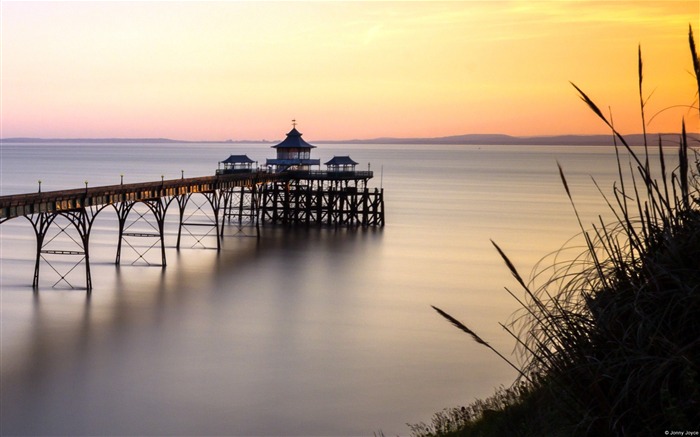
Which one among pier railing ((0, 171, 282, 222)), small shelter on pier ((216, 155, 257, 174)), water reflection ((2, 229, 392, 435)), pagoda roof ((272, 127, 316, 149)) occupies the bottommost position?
water reflection ((2, 229, 392, 435))

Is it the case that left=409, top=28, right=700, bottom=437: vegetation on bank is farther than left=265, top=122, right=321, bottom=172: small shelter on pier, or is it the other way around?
left=265, top=122, right=321, bottom=172: small shelter on pier

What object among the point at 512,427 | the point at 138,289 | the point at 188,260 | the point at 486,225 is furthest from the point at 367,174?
the point at 512,427

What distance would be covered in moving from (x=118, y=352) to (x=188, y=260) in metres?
17.1

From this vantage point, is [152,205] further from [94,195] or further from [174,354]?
[174,354]

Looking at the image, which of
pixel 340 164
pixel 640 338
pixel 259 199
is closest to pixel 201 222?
pixel 259 199

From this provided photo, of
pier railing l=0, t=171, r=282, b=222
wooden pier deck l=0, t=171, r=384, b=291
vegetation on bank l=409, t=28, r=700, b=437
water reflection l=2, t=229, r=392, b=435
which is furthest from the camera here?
wooden pier deck l=0, t=171, r=384, b=291

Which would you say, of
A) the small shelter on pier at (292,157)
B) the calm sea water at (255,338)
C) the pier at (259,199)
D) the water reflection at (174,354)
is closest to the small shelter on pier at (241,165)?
the pier at (259,199)

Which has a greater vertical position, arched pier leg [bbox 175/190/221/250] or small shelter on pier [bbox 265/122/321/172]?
small shelter on pier [bbox 265/122/321/172]

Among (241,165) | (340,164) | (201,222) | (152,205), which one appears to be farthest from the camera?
(241,165)

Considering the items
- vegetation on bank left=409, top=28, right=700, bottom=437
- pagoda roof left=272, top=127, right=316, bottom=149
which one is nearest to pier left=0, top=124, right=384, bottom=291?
pagoda roof left=272, top=127, right=316, bottom=149

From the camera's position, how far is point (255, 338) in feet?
74.6

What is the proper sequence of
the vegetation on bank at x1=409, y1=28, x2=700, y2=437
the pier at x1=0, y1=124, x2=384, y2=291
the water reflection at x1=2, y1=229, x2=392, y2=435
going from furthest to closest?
the pier at x1=0, y1=124, x2=384, y2=291
the water reflection at x1=2, y1=229, x2=392, y2=435
the vegetation on bank at x1=409, y1=28, x2=700, y2=437

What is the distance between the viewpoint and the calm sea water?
53.5 feet

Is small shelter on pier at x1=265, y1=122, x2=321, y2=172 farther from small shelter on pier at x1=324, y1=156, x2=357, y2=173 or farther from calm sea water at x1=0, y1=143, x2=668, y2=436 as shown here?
calm sea water at x1=0, y1=143, x2=668, y2=436
